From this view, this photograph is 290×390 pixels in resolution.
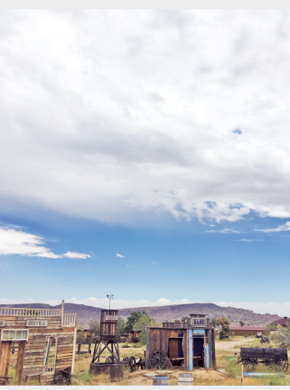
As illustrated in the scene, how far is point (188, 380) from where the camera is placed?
64.0 feet

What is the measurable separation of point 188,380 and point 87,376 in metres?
6.90

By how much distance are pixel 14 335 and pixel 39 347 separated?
1.73 metres

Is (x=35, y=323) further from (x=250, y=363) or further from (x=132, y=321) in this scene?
(x=132, y=321)

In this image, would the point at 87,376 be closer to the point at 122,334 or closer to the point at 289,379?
the point at 289,379

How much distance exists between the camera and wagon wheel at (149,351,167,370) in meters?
25.0

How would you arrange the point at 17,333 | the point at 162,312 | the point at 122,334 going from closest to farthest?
the point at 17,333
the point at 122,334
the point at 162,312

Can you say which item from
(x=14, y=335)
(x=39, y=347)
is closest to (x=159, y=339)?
(x=39, y=347)

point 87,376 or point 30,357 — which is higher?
point 30,357

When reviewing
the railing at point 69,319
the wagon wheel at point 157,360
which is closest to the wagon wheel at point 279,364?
the wagon wheel at point 157,360

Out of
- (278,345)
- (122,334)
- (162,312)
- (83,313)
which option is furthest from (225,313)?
(278,345)

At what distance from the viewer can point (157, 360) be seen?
2519 cm

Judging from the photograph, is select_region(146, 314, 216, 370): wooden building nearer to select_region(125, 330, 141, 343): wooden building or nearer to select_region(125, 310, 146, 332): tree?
select_region(125, 330, 141, 343): wooden building

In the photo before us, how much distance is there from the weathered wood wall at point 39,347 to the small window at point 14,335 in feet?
0.55

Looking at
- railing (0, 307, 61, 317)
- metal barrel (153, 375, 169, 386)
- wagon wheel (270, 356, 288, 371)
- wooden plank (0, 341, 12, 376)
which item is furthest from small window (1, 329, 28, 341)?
wagon wheel (270, 356, 288, 371)
